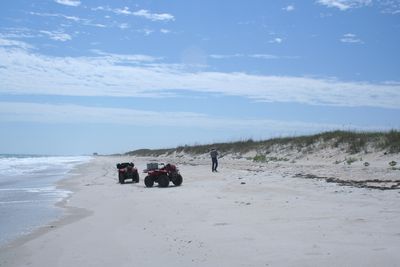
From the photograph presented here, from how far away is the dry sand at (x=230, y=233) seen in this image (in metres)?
7.21

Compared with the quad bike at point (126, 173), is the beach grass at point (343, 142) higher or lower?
higher

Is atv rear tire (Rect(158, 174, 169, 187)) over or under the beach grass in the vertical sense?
under

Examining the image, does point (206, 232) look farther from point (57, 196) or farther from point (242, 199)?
point (57, 196)

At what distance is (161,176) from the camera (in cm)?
2195

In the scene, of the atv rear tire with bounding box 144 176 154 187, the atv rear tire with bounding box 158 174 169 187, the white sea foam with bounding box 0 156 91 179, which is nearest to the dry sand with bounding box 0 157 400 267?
the atv rear tire with bounding box 158 174 169 187

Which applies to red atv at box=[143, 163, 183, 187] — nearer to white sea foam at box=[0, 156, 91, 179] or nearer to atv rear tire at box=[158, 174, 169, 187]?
atv rear tire at box=[158, 174, 169, 187]

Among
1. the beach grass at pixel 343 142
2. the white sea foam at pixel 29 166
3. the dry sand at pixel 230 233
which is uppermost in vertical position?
the beach grass at pixel 343 142

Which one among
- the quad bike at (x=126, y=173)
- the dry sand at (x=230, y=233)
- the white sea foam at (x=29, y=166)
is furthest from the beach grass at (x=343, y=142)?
the white sea foam at (x=29, y=166)

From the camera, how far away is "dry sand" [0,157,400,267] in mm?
7215

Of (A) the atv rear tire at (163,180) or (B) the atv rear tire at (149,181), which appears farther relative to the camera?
(B) the atv rear tire at (149,181)

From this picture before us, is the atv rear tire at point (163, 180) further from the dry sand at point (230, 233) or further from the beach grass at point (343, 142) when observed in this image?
the beach grass at point (343, 142)

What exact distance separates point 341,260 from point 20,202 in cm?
1348

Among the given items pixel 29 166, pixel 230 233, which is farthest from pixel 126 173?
pixel 29 166

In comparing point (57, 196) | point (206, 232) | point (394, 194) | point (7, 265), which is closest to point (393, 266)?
point (206, 232)
